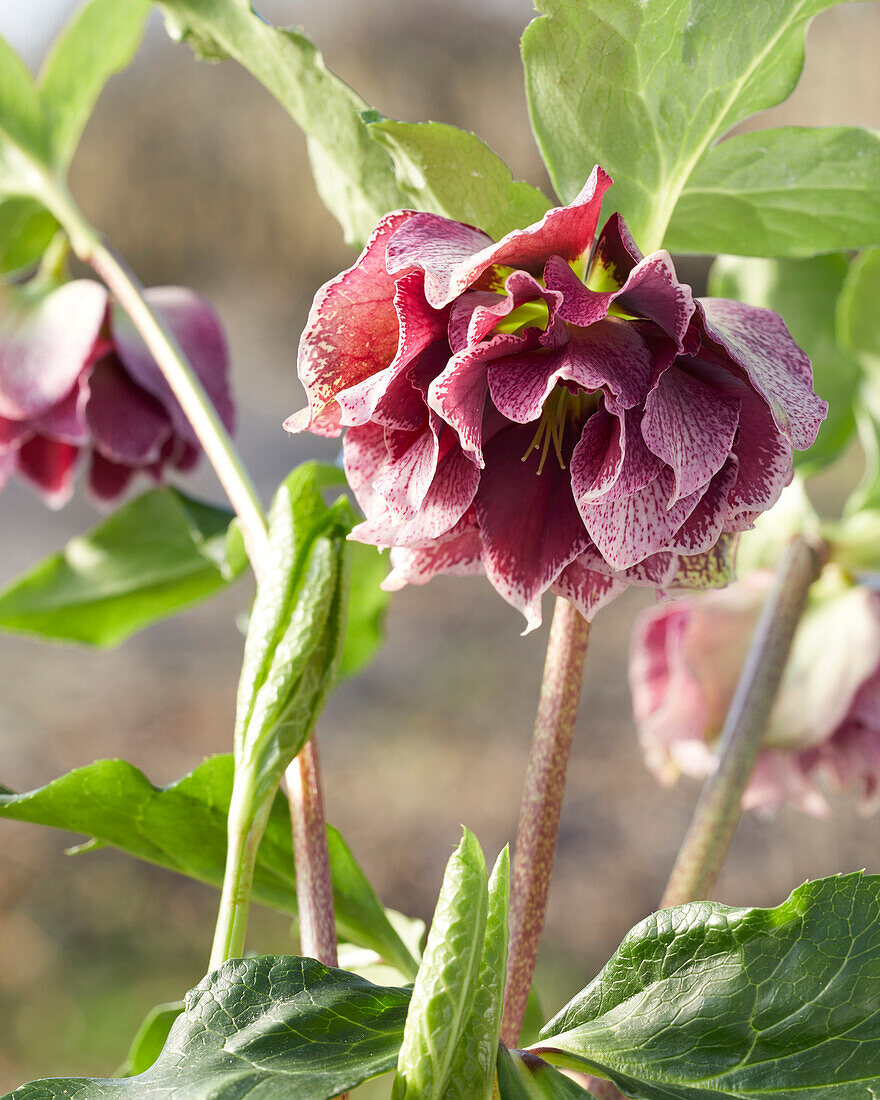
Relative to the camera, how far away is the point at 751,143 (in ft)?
0.52

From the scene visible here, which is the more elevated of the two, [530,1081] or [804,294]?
[804,294]

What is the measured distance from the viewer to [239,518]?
18cm

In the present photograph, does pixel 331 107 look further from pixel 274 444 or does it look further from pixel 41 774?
pixel 274 444

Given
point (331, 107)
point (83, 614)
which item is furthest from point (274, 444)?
point (331, 107)

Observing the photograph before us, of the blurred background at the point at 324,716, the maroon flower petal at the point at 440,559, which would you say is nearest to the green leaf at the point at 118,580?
the maroon flower petal at the point at 440,559

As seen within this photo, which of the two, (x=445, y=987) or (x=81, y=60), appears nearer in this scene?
(x=445, y=987)

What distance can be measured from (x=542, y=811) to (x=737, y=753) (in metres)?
0.06

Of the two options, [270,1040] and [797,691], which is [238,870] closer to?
[270,1040]

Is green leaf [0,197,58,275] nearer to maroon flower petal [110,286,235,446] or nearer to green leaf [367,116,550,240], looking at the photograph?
maroon flower petal [110,286,235,446]

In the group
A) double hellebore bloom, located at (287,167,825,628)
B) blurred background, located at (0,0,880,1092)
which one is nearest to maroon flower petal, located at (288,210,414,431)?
double hellebore bloom, located at (287,167,825,628)

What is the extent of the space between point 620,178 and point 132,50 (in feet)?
0.51

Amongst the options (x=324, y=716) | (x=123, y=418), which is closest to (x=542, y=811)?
(x=123, y=418)

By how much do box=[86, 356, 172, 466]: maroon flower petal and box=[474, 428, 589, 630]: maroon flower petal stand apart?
0.39 ft

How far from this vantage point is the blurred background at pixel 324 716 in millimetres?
1234
